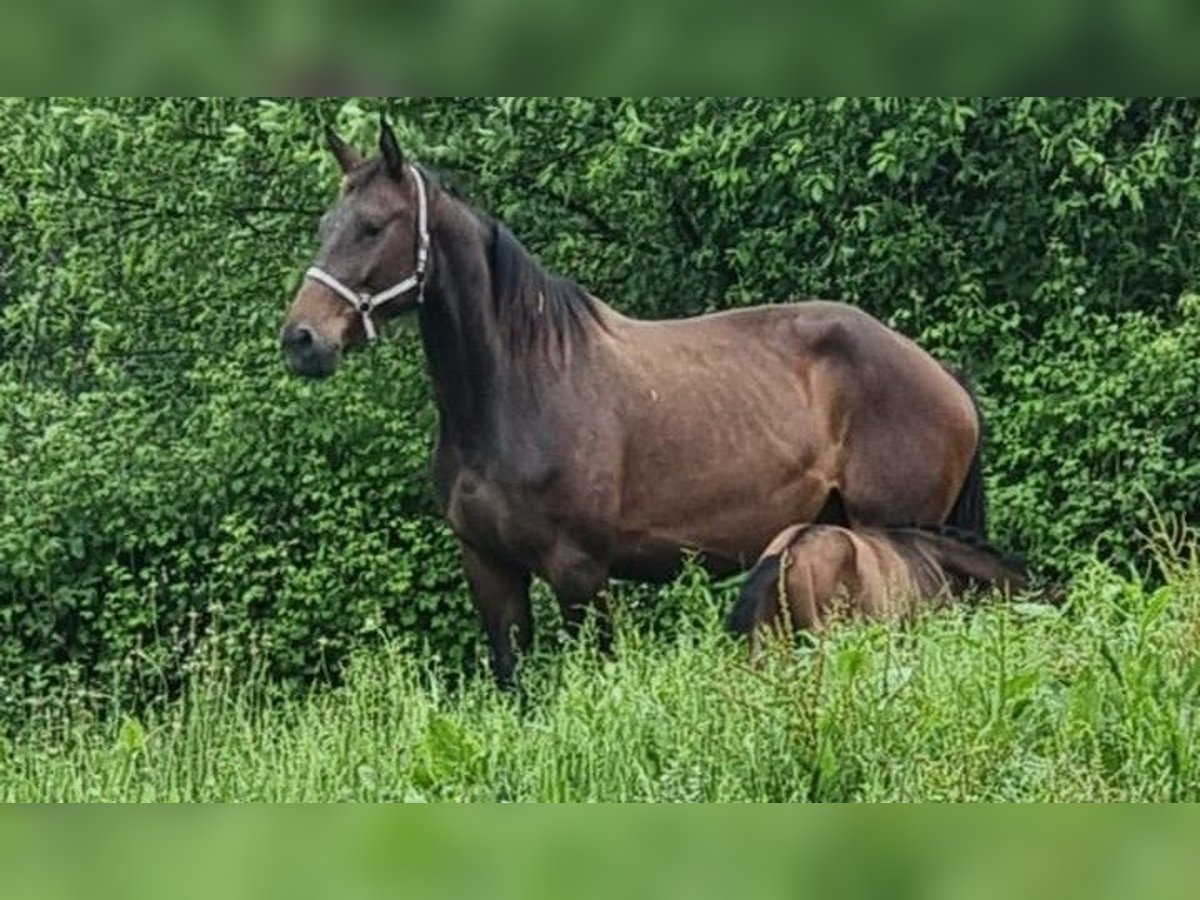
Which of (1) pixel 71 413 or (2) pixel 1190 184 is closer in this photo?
(2) pixel 1190 184

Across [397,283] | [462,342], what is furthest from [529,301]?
[397,283]

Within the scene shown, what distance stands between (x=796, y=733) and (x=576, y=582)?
9.74 ft

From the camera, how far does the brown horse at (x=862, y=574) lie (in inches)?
231

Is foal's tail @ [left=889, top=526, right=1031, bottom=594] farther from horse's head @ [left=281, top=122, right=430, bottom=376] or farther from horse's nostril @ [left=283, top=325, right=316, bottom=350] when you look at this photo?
horse's nostril @ [left=283, top=325, right=316, bottom=350]

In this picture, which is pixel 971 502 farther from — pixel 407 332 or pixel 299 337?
pixel 407 332

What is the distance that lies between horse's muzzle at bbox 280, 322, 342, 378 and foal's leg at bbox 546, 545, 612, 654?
1.01 metres

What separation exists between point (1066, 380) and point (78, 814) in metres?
8.47

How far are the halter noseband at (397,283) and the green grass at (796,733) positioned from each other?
1.20 m

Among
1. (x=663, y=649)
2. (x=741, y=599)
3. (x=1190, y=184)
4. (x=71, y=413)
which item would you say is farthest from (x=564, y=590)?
(x=71, y=413)

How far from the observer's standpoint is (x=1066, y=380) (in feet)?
30.1

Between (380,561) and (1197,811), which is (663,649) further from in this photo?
(1197,811)

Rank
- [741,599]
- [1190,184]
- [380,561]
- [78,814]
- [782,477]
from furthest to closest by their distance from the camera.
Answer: [380,561]
[1190,184]
[782,477]
[741,599]
[78,814]

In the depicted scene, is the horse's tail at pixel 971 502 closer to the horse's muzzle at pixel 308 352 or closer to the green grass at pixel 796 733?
the green grass at pixel 796 733

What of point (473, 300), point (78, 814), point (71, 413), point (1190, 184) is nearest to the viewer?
point (78, 814)
